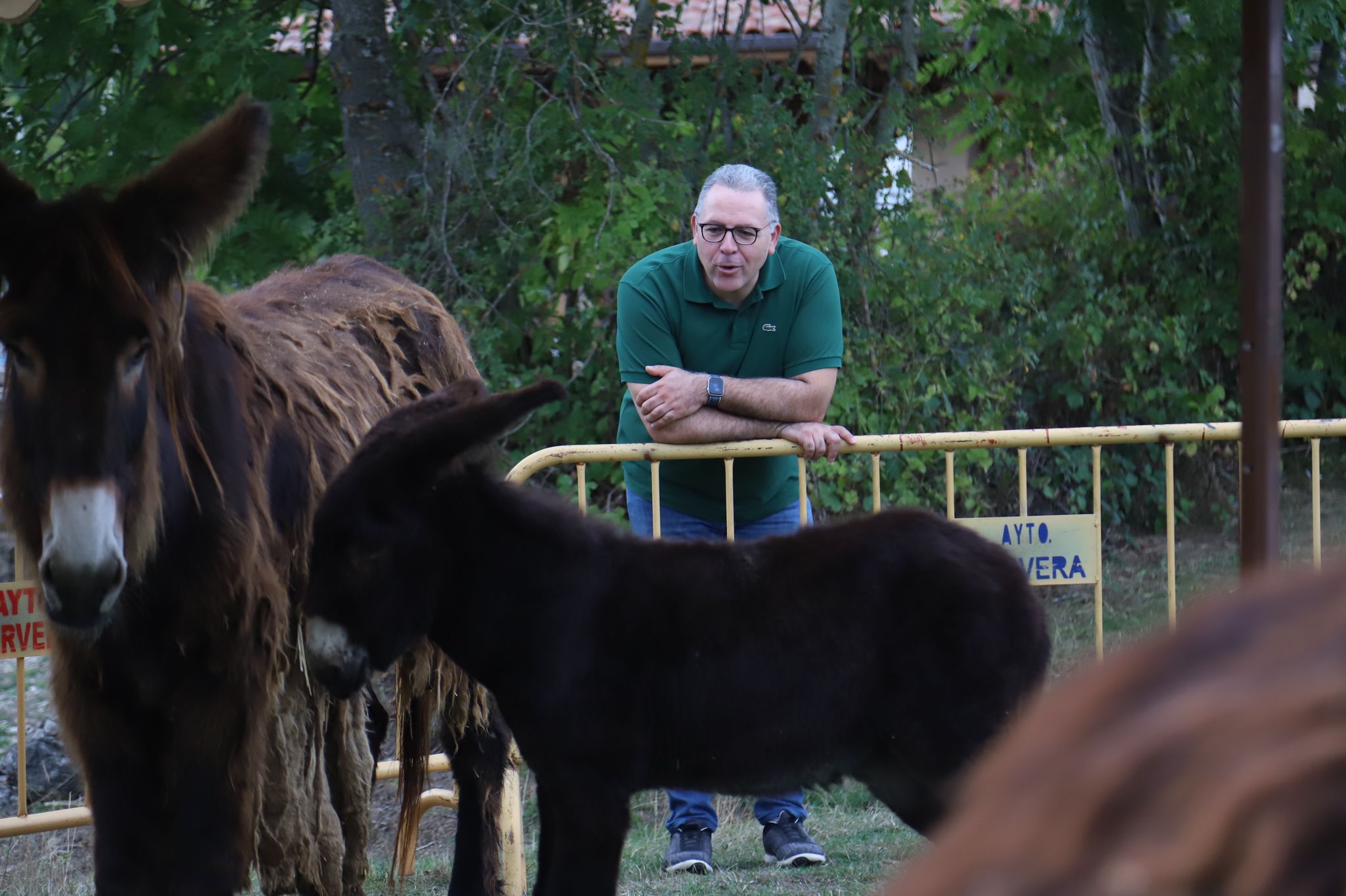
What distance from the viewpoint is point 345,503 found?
2.78m

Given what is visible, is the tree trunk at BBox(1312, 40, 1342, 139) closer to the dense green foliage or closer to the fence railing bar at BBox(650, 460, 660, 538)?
the dense green foliage

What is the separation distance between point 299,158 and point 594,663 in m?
6.84

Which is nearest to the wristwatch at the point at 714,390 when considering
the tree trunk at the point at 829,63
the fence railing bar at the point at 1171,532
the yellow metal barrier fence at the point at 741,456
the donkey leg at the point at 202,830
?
the yellow metal barrier fence at the point at 741,456

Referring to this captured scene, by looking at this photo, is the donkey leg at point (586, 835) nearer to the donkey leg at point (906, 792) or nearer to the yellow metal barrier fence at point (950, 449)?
the donkey leg at point (906, 792)

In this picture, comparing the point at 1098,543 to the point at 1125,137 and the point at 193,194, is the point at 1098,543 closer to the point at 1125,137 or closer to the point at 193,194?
the point at 193,194

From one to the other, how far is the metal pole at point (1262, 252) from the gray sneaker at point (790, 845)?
265 cm

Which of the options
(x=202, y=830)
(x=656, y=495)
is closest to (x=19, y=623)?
(x=202, y=830)

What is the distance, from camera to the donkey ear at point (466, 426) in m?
2.76

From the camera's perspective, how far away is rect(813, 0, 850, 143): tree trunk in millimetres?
7863

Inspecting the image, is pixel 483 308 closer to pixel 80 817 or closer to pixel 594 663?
pixel 80 817

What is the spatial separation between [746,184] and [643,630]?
6.26ft

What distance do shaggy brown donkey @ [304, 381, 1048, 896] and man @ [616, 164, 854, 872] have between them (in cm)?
110

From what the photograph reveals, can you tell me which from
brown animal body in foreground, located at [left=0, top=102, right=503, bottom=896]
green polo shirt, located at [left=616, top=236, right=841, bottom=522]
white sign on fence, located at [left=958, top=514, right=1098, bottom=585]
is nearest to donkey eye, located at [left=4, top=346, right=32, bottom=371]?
brown animal body in foreground, located at [left=0, top=102, right=503, bottom=896]

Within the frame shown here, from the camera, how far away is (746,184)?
4234 millimetres
